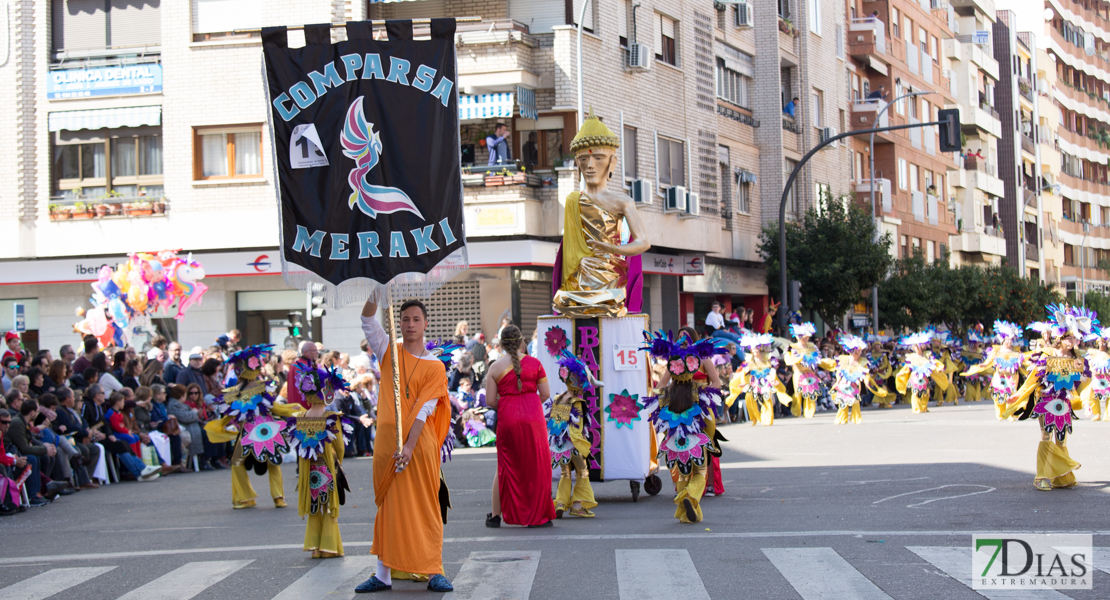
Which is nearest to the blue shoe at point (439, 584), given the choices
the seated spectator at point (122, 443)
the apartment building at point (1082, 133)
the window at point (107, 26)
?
the seated spectator at point (122, 443)

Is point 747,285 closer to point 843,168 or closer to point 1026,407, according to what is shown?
point 843,168

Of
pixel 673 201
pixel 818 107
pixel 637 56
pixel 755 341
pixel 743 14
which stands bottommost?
pixel 755 341

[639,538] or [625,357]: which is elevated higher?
[625,357]

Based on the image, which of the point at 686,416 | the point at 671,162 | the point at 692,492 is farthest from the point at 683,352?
the point at 671,162

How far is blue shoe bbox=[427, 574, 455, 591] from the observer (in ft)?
25.4

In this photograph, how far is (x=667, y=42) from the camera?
1342 inches

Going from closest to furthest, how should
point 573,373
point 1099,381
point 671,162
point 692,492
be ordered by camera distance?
1. point 692,492
2. point 573,373
3. point 1099,381
4. point 671,162

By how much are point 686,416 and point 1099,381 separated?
38.8 ft

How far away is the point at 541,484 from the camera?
10.8m

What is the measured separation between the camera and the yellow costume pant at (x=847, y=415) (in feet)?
77.9

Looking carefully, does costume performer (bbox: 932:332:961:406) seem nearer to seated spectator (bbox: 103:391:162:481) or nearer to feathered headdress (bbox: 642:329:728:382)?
seated spectator (bbox: 103:391:162:481)

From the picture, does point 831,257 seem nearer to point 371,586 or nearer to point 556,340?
point 556,340

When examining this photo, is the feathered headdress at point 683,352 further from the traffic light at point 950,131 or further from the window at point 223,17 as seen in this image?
the window at point 223,17

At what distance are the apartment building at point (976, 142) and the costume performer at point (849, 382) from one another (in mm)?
37159
